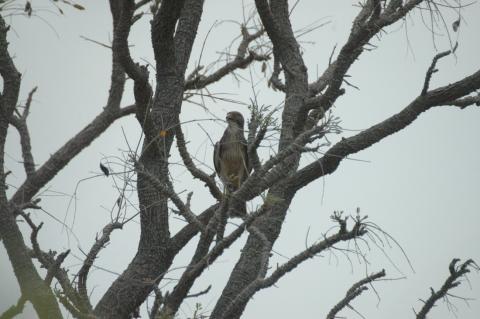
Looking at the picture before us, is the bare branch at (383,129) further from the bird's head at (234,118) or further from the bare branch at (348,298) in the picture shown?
the bird's head at (234,118)

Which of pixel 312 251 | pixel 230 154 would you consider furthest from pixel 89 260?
pixel 230 154

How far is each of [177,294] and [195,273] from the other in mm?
137

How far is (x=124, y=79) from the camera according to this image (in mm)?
7598

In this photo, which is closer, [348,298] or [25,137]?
[348,298]

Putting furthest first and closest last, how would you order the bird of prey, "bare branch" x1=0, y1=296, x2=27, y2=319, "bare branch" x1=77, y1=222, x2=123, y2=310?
1. the bird of prey
2. "bare branch" x1=77, y1=222, x2=123, y2=310
3. "bare branch" x1=0, y1=296, x2=27, y2=319

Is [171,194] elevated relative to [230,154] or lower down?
lower down

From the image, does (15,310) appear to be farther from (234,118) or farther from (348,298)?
(234,118)

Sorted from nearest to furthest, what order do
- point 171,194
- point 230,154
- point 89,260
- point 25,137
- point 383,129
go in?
point 89,260 → point 171,194 → point 383,129 → point 25,137 → point 230,154

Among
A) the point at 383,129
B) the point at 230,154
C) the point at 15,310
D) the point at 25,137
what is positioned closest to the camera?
the point at 15,310

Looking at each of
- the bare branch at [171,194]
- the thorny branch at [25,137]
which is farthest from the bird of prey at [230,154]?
the bare branch at [171,194]

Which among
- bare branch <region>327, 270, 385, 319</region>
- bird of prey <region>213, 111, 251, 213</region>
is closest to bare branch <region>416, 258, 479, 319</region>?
bare branch <region>327, 270, 385, 319</region>

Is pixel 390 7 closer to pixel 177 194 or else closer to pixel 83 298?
pixel 177 194

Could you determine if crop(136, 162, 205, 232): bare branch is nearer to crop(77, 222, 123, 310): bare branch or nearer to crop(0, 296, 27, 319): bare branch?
crop(77, 222, 123, 310): bare branch

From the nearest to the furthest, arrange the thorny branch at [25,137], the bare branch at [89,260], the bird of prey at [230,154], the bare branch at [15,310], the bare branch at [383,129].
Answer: the bare branch at [15,310] → the bare branch at [89,260] → the bare branch at [383,129] → the thorny branch at [25,137] → the bird of prey at [230,154]
